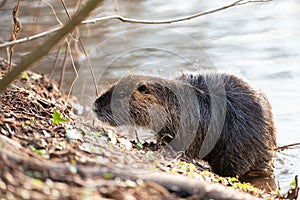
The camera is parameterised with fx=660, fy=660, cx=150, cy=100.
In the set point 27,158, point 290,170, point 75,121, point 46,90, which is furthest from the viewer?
point 46,90

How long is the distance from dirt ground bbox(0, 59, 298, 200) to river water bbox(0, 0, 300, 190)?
92.9 inches

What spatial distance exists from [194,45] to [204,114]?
11.1 feet

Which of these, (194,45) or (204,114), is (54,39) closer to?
(204,114)

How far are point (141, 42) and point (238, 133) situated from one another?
3.57 metres

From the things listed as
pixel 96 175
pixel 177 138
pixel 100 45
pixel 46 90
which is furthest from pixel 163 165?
pixel 100 45

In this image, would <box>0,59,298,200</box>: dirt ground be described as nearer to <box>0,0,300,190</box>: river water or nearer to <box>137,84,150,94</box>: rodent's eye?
<box>137,84,150,94</box>: rodent's eye

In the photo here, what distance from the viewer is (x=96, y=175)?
3250 millimetres

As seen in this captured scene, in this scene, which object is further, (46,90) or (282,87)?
(282,87)

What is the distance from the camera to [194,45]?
8484 mm

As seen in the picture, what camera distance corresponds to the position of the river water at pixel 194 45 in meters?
7.21

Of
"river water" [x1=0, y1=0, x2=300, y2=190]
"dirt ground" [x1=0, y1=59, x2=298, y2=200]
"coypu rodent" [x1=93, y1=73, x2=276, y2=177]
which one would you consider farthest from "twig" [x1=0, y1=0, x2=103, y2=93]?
"river water" [x1=0, y1=0, x2=300, y2=190]

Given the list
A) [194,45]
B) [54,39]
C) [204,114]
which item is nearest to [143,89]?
[204,114]

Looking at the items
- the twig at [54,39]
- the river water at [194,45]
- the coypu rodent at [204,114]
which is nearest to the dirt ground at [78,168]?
the twig at [54,39]

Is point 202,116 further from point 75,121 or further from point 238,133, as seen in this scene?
point 75,121
